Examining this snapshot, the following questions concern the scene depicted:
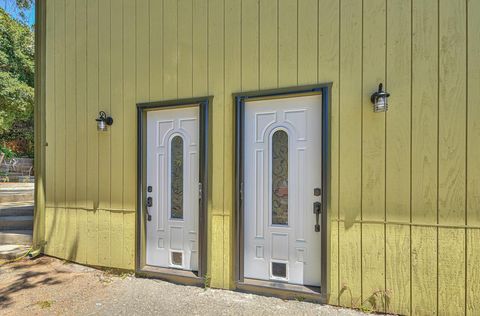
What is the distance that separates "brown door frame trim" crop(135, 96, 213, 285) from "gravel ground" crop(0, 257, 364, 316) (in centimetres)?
12

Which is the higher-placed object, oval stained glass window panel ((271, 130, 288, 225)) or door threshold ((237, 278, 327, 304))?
oval stained glass window panel ((271, 130, 288, 225))

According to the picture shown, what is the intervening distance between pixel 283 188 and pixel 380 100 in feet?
3.95

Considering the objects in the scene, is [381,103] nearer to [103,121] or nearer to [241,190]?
[241,190]

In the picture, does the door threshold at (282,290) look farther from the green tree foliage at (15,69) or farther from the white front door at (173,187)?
the green tree foliage at (15,69)

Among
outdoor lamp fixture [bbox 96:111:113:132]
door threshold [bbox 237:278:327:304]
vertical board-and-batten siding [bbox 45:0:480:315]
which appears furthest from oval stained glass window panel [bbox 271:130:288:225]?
outdoor lamp fixture [bbox 96:111:113:132]

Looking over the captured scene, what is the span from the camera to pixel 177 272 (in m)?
3.38

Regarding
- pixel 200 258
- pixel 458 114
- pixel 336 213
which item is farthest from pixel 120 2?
pixel 458 114

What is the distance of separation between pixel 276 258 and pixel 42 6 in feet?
15.2

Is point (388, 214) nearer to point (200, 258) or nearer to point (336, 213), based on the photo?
point (336, 213)

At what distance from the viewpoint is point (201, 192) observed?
3252mm

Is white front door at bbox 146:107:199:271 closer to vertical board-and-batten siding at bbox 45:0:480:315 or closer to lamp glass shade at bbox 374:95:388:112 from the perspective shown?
vertical board-and-batten siding at bbox 45:0:480:315

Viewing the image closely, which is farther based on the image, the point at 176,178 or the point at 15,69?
the point at 15,69

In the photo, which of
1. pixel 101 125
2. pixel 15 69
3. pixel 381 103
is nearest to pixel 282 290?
pixel 381 103

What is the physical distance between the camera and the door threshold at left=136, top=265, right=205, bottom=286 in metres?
3.26
